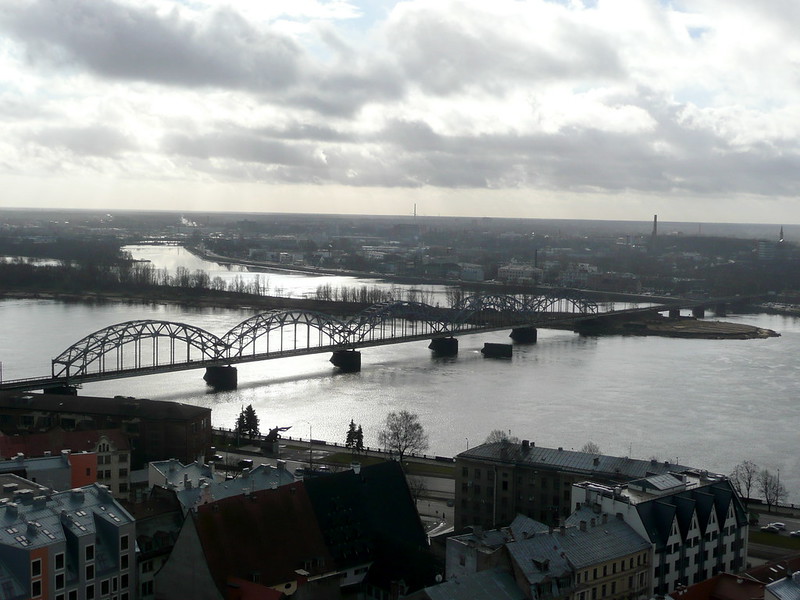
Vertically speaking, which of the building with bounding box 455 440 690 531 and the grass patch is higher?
the building with bounding box 455 440 690 531

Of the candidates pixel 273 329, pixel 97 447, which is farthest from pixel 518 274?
pixel 97 447

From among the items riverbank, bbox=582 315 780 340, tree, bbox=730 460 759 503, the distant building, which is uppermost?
the distant building

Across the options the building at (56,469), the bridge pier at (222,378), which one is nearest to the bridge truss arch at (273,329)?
the bridge pier at (222,378)

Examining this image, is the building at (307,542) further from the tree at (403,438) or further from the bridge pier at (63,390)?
the bridge pier at (63,390)

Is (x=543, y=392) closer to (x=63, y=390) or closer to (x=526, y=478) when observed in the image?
(x=63, y=390)

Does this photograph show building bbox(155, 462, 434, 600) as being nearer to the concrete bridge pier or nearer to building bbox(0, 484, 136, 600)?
building bbox(0, 484, 136, 600)

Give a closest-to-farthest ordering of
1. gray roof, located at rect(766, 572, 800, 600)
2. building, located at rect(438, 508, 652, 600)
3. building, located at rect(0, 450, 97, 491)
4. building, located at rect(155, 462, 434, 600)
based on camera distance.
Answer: gray roof, located at rect(766, 572, 800, 600) < building, located at rect(438, 508, 652, 600) < building, located at rect(155, 462, 434, 600) < building, located at rect(0, 450, 97, 491)

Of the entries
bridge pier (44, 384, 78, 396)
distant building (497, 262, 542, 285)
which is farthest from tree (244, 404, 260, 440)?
distant building (497, 262, 542, 285)
